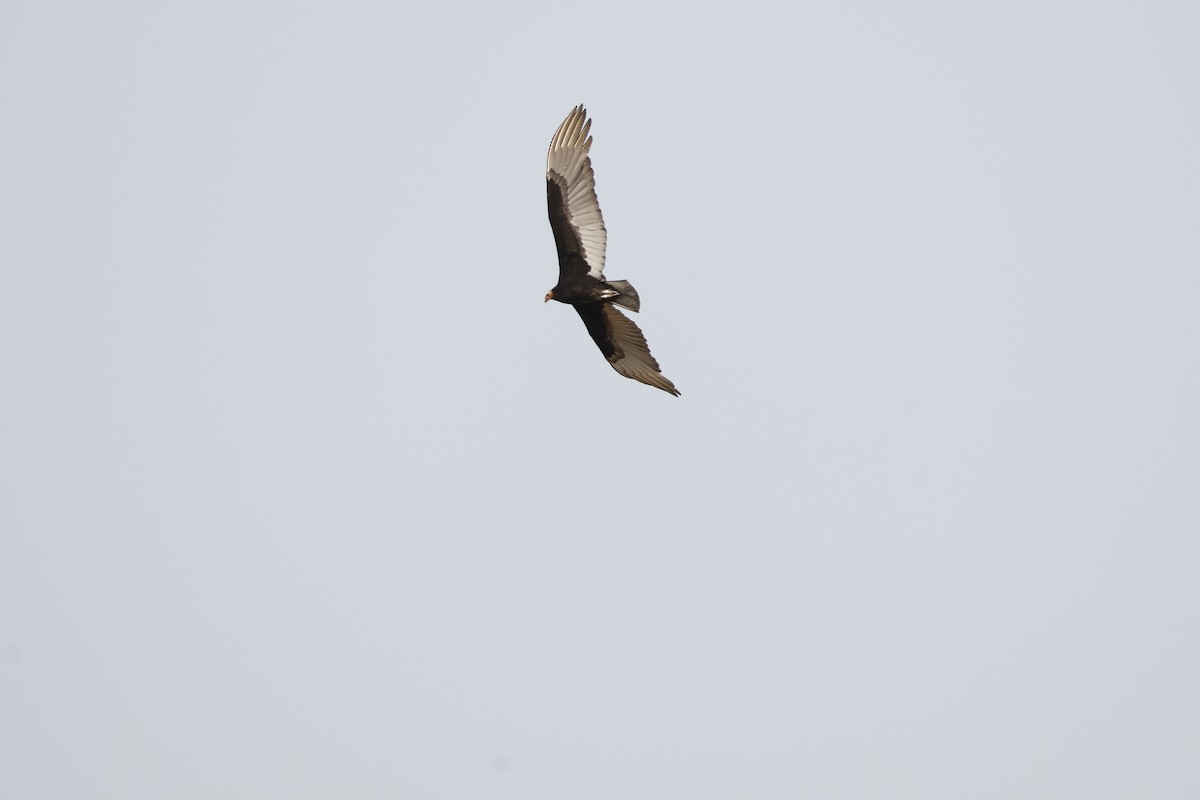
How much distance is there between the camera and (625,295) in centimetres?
2823

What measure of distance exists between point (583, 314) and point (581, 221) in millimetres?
2074

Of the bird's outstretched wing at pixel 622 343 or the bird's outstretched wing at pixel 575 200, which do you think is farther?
the bird's outstretched wing at pixel 622 343

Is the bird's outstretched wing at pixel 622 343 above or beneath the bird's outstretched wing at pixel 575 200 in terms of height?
beneath

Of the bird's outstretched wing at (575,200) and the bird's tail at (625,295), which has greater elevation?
the bird's outstretched wing at (575,200)

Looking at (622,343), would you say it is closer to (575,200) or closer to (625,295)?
(625,295)

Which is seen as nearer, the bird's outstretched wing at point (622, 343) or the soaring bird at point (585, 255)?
the soaring bird at point (585, 255)

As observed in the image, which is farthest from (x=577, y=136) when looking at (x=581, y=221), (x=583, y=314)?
(x=583, y=314)

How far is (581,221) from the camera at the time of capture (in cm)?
2873

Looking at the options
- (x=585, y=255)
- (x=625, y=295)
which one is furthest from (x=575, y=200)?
(x=625, y=295)

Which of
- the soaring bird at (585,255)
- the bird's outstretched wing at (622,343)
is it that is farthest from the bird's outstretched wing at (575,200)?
the bird's outstretched wing at (622,343)

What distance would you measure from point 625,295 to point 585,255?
133 centimetres

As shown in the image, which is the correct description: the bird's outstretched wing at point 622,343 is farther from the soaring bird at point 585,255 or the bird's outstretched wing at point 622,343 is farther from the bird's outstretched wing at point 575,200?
the bird's outstretched wing at point 575,200

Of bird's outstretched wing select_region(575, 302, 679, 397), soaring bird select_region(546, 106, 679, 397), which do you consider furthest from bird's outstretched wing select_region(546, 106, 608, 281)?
bird's outstretched wing select_region(575, 302, 679, 397)

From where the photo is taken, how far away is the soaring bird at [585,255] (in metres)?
28.4
